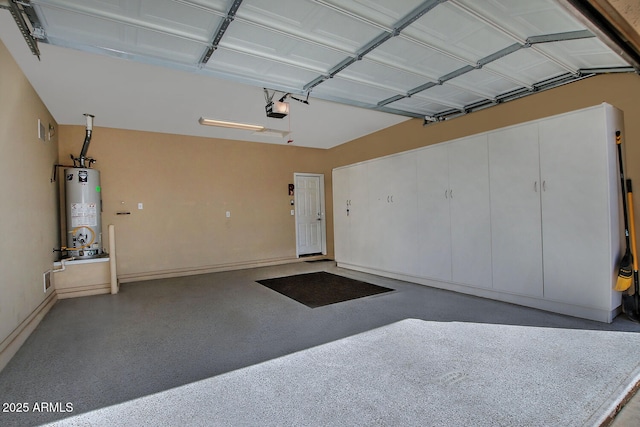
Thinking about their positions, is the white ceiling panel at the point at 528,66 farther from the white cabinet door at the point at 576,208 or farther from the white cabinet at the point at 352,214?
the white cabinet at the point at 352,214

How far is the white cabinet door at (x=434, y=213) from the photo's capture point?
4.54m

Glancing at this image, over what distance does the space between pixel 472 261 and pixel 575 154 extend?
1.70 meters

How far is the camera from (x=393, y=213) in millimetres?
5367

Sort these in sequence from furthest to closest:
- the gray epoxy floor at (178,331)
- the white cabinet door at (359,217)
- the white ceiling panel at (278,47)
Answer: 1. the white cabinet door at (359,217)
2. the white ceiling panel at (278,47)
3. the gray epoxy floor at (178,331)

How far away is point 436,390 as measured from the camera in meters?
1.98

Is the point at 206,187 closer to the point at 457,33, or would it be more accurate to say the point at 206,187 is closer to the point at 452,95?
the point at 452,95

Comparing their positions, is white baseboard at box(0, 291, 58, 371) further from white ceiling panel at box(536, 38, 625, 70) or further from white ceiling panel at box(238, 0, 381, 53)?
white ceiling panel at box(536, 38, 625, 70)

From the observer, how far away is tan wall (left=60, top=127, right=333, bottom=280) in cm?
564

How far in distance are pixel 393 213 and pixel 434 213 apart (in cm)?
81

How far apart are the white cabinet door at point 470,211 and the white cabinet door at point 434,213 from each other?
0.10 meters

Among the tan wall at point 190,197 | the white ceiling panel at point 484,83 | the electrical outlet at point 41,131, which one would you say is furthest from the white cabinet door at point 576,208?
the electrical outlet at point 41,131

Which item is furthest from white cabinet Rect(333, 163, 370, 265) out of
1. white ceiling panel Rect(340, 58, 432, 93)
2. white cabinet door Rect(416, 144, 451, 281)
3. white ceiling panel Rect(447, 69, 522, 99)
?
white ceiling panel Rect(447, 69, 522, 99)

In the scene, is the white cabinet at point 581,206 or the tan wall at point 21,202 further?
the white cabinet at point 581,206

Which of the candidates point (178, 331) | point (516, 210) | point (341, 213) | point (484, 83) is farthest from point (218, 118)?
point (516, 210)
